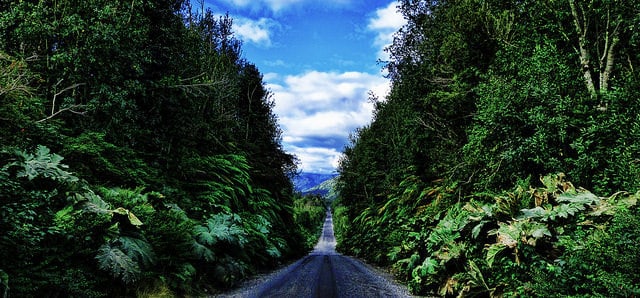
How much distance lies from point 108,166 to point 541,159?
990cm

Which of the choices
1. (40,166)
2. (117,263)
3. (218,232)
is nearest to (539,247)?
(117,263)

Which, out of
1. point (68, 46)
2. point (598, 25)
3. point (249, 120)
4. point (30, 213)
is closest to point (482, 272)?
point (598, 25)

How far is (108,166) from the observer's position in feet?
25.8

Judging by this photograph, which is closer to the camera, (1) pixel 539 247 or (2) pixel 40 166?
(2) pixel 40 166

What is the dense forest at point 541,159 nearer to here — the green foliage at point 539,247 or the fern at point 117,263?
the green foliage at point 539,247

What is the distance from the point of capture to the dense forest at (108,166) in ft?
16.0

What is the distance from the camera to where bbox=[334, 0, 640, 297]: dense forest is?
4.99 metres

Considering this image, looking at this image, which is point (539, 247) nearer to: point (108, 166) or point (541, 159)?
point (541, 159)

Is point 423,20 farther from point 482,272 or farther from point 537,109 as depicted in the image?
point 482,272

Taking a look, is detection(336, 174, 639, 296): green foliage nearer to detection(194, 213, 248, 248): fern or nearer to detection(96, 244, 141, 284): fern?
detection(194, 213, 248, 248): fern

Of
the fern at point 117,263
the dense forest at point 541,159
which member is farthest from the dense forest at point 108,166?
the dense forest at point 541,159

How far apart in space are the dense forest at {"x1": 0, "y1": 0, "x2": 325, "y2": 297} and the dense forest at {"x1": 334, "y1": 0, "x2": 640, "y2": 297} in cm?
571

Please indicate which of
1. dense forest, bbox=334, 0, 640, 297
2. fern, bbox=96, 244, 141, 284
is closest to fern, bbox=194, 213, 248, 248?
fern, bbox=96, 244, 141, 284

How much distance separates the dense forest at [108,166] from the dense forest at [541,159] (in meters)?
5.71
